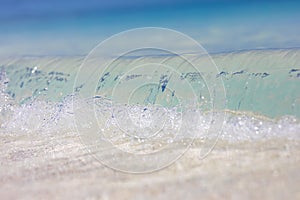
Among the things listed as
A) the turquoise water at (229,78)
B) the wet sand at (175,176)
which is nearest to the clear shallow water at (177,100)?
the turquoise water at (229,78)

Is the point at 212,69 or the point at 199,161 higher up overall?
the point at 212,69

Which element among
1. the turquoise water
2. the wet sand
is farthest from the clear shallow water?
the wet sand

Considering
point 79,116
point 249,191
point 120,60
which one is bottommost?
point 249,191

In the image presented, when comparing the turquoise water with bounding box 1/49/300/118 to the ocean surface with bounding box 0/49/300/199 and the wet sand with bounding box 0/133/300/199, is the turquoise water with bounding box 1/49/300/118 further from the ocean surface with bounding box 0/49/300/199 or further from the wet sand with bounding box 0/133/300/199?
the wet sand with bounding box 0/133/300/199

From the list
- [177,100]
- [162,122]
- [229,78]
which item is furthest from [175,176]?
[229,78]

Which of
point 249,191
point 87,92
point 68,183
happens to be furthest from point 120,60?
point 249,191

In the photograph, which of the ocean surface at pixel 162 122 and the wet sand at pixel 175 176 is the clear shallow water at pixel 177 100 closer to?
the ocean surface at pixel 162 122

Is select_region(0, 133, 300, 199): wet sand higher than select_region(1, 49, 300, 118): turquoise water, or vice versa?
select_region(1, 49, 300, 118): turquoise water

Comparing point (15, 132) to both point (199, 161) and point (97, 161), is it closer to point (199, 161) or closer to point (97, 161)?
point (97, 161)
